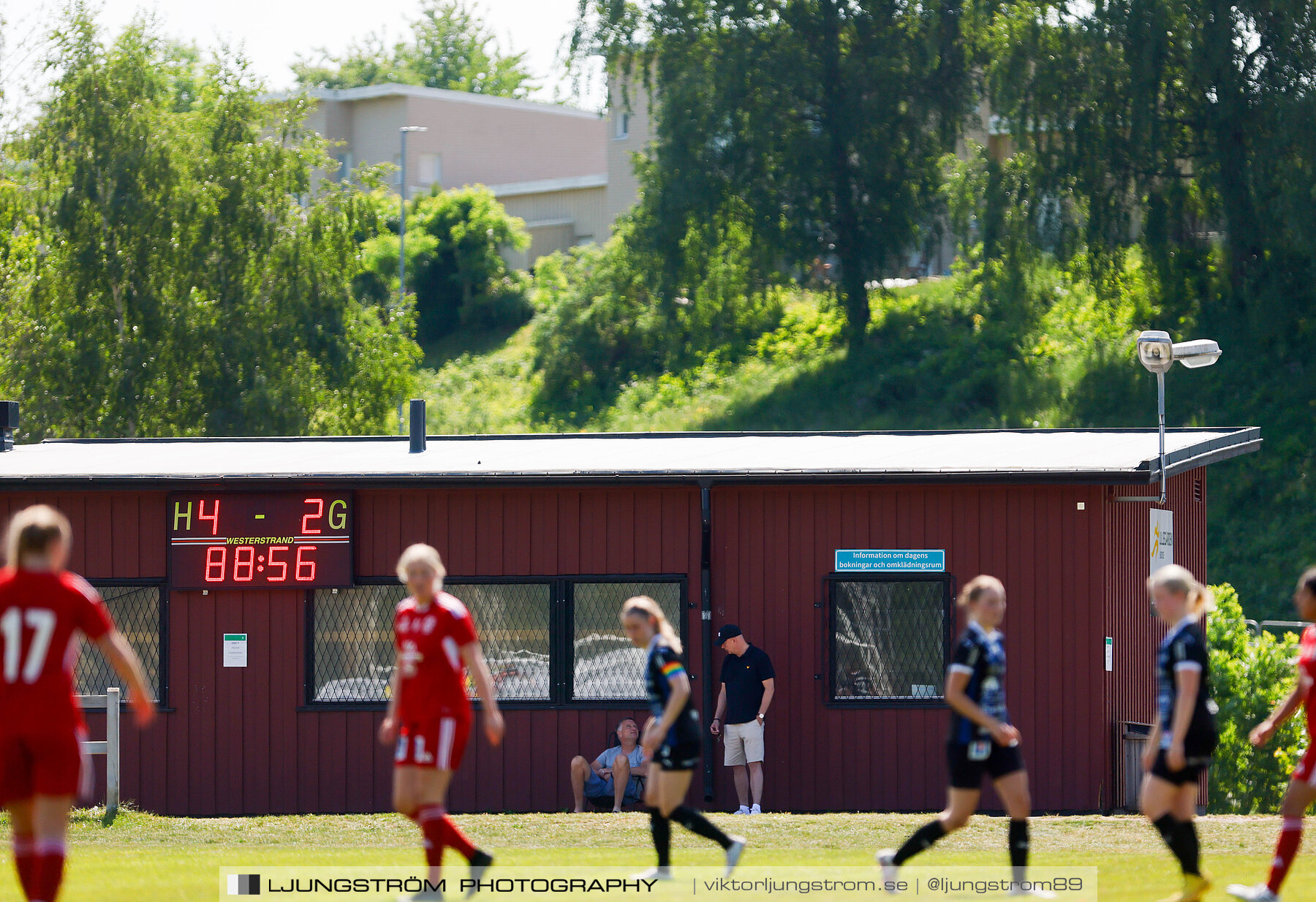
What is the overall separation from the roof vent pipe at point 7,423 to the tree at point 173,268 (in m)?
12.1

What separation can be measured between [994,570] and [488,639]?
4.61 metres

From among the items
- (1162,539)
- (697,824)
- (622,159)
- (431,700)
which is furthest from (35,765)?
(622,159)

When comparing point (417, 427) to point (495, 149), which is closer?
point (417, 427)

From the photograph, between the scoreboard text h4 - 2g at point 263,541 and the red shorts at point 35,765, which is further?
the scoreboard text h4 - 2g at point 263,541

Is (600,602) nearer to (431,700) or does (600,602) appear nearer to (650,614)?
(650,614)

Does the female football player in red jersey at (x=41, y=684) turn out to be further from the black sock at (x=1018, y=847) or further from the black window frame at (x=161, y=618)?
the black window frame at (x=161, y=618)

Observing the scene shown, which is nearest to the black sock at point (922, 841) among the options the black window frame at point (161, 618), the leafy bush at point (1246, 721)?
the black window frame at point (161, 618)

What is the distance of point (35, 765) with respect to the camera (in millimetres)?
6875

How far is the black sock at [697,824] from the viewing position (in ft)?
28.6

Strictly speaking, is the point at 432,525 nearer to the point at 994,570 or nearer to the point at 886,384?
the point at 994,570

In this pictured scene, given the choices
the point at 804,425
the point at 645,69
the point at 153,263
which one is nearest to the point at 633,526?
the point at 153,263

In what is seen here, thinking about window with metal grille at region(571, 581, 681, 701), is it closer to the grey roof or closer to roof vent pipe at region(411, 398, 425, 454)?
the grey roof

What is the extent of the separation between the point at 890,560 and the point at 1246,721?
514 centimetres

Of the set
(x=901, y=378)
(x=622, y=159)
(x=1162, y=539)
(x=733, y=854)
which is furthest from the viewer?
(x=622, y=159)
